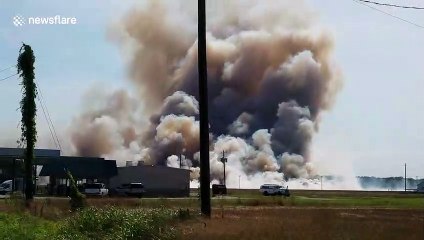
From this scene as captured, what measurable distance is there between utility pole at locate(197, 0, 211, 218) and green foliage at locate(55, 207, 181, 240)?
72.9 inches

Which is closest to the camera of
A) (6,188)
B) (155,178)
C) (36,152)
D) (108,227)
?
(108,227)

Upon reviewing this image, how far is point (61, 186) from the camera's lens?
75500mm

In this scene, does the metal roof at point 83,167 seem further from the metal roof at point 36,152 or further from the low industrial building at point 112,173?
the metal roof at point 36,152

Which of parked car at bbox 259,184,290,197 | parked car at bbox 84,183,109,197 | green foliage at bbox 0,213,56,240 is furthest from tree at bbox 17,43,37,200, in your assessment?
parked car at bbox 259,184,290,197

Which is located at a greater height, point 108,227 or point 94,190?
point 94,190

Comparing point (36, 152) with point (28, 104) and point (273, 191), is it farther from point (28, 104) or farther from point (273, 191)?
point (28, 104)

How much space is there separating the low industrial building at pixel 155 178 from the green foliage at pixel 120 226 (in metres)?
64.5

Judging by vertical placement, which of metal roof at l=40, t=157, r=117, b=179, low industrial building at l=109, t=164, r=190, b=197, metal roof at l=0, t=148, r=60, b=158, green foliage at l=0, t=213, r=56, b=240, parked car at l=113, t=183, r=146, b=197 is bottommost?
green foliage at l=0, t=213, r=56, b=240

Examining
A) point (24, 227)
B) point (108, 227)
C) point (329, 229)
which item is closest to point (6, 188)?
point (24, 227)

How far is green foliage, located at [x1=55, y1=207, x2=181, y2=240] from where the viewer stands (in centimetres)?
1632

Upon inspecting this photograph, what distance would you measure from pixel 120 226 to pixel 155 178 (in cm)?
6961

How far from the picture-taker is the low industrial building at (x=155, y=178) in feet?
284

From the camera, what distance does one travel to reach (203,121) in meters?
22.8

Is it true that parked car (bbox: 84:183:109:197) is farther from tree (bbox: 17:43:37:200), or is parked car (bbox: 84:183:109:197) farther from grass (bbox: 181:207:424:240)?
grass (bbox: 181:207:424:240)
